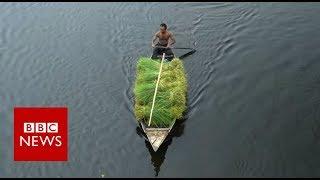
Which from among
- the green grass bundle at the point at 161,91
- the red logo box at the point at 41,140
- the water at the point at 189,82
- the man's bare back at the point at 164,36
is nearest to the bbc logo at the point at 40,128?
the red logo box at the point at 41,140

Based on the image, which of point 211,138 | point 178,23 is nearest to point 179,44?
point 178,23

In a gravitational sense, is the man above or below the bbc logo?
→ above

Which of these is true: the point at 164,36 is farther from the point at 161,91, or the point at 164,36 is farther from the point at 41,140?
the point at 41,140

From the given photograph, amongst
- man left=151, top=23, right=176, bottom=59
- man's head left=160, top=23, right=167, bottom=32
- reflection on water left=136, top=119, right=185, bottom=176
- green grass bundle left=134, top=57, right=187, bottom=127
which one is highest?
man's head left=160, top=23, right=167, bottom=32

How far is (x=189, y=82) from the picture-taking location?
15.7 metres

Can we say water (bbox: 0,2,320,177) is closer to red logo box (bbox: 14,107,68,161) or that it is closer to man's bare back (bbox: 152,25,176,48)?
red logo box (bbox: 14,107,68,161)

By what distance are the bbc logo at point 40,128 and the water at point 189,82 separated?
654 mm

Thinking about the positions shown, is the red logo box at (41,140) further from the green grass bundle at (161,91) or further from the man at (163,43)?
the man at (163,43)

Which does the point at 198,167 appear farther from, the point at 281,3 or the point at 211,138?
the point at 281,3

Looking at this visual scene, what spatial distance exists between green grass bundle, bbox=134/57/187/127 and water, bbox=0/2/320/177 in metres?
0.55

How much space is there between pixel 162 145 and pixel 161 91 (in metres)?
1.62

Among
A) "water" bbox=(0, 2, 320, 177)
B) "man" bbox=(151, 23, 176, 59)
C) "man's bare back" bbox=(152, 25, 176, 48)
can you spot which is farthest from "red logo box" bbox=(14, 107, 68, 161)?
"man's bare back" bbox=(152, 25, 176, 48)

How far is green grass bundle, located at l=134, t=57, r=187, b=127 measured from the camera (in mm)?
13469

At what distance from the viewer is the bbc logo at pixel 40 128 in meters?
13.1
